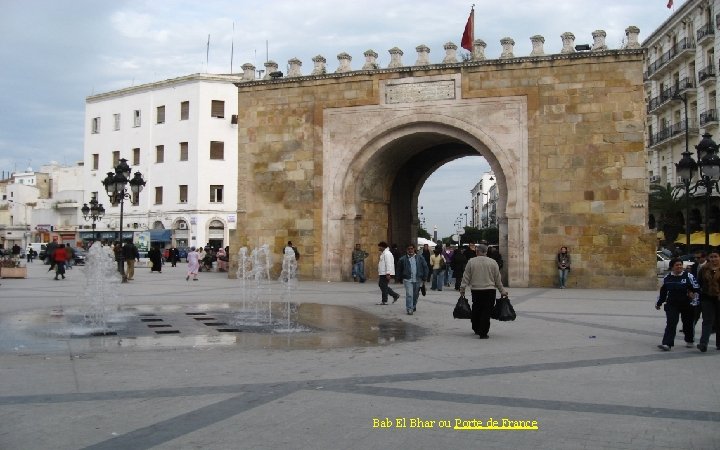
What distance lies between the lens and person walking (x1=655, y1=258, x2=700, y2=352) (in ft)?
25.8

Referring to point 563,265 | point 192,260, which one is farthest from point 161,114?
point 563,265

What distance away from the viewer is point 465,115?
18984 mm

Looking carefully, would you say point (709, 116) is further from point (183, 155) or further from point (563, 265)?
point (183, 155)

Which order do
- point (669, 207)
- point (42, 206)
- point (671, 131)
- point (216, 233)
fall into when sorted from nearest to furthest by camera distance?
point (669, 207)
point (671, 131)
point (216, 233)
point (42, 206)

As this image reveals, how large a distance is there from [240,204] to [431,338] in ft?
44.1

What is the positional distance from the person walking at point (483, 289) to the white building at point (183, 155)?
31.9m

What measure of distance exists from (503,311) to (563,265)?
9511 mm

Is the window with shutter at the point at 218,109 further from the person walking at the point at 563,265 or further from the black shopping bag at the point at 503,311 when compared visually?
the black shopping bag at the point at 503,311

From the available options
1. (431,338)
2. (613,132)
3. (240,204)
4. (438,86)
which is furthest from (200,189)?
(431,338)

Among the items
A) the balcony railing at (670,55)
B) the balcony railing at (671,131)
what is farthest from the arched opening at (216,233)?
the balcony railing at (670,55)

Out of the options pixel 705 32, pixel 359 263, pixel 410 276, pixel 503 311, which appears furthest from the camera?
pixel 705 32

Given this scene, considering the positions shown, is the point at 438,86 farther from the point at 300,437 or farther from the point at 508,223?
the point at 300,437

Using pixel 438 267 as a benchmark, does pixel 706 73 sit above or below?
above

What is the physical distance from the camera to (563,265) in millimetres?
17531
